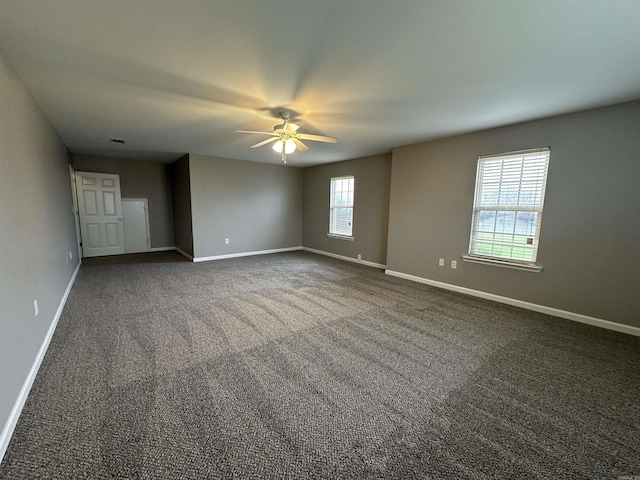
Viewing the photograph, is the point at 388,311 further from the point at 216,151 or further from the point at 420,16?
the point at 216,151

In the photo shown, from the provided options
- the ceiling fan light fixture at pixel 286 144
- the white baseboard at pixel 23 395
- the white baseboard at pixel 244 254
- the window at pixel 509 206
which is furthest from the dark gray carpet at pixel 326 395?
the white baseboard at pixel 244 254

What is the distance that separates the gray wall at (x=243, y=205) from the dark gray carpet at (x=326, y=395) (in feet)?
9.43

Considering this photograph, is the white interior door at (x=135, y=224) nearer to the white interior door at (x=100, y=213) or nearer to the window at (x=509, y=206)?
the white interior door at (x=100, y=213)

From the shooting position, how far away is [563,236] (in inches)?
125

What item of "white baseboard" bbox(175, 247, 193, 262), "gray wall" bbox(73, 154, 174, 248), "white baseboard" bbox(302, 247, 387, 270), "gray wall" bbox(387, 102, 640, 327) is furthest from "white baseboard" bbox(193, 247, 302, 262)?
"gray wall" bbox(387, 102, 640, 327)

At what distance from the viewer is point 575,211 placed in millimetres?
3090

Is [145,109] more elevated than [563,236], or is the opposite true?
[145,109]

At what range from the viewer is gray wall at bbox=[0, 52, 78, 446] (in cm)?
166

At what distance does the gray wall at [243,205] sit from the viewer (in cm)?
590

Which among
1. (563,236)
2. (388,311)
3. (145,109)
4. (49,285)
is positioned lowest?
(388,311)

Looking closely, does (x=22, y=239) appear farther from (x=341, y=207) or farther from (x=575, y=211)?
(x=575, y=211)

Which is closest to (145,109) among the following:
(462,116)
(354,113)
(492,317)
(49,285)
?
(49,285)

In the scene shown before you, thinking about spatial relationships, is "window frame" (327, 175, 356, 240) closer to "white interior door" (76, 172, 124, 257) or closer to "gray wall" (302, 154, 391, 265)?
"gray wall" (302, 154, 391, 265)

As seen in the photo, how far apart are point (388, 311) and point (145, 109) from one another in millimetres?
3770
